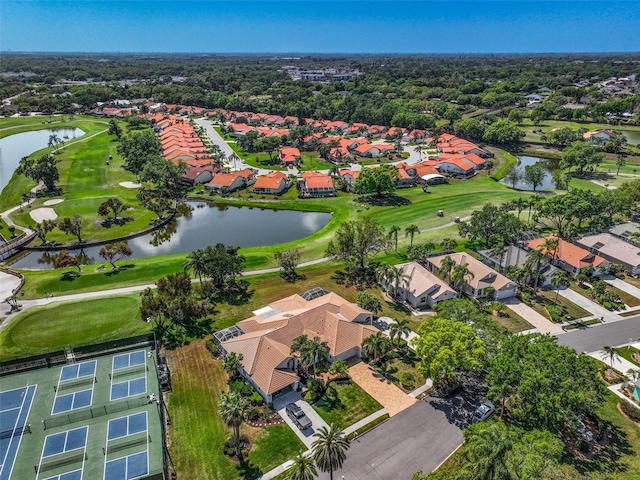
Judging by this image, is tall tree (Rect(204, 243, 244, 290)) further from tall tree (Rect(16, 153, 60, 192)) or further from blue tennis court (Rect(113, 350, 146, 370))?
tall tree (Rect(16, 153, 60, 192))

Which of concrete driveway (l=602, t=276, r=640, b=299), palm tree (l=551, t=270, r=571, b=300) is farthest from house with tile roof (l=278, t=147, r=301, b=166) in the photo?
concrete driveway (l=602, t=276, r=640, b=299)

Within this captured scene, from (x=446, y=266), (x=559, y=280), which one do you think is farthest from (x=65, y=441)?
(x=559, y=280)

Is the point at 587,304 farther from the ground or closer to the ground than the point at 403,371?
farther from the ground

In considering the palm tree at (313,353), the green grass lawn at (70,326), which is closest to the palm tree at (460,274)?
the palm tree at (313,353)

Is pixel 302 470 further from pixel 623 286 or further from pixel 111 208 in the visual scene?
pixel 111 208

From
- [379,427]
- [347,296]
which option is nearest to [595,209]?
[347,296]

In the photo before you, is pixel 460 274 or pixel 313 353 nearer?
pixel 313 353

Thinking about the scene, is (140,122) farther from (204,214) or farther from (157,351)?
(157,351)
